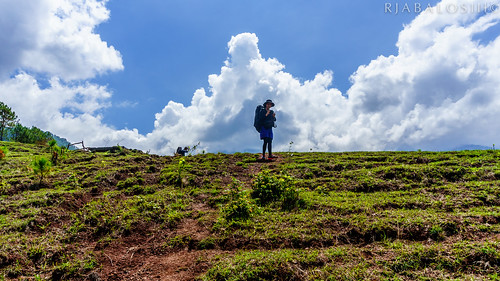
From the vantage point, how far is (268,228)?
21.0 ft

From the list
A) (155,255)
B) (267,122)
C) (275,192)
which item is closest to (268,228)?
(275,192)

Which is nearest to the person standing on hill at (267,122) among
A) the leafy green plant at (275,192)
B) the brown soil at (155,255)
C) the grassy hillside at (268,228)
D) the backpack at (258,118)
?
the backpack at (258,118)

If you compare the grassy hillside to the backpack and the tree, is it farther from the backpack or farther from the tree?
the tree

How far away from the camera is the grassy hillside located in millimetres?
4812

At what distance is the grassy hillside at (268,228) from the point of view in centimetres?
481

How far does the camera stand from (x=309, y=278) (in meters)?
4.52

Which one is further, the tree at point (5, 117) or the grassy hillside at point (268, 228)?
the tree at point (5, 117)

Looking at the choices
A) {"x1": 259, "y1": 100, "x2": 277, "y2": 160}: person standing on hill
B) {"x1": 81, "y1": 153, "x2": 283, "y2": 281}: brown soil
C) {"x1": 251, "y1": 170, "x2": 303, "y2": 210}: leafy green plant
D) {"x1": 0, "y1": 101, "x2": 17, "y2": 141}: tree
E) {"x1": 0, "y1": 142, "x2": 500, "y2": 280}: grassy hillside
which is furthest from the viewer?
{"x1": 0, "y1": 101, "x2": 17, "y2": 141}: tree

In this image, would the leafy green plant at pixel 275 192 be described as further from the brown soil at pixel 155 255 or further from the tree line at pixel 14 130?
the tree line at pixel 14 130

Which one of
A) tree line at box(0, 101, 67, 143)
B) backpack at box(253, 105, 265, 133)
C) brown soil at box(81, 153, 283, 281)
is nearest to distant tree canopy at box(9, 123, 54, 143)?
tree line at box(0, 101, 67, 143)

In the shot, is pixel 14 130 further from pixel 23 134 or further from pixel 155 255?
pixel 155 255

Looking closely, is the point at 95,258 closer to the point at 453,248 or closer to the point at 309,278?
the point at 309,278

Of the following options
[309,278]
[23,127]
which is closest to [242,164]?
[309,278]

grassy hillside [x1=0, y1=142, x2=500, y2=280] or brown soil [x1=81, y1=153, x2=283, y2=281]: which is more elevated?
grassy hillside [x1=0, y1=142, x2=500, y2=280]
